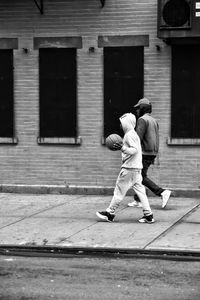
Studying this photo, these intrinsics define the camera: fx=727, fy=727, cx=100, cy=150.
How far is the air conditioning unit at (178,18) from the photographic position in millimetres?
13789

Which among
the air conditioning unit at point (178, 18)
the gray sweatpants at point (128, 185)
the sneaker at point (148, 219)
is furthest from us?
the air conditioning unit at point (178, 18)

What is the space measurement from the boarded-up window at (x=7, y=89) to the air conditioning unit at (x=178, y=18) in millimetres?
3372

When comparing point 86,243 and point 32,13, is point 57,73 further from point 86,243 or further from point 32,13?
point 86,243

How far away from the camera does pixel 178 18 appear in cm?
1388

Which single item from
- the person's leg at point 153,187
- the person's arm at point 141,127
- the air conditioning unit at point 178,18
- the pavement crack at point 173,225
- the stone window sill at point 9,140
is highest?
the air conditioning unit at point 178,18

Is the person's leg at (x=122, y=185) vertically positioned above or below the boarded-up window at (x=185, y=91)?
below

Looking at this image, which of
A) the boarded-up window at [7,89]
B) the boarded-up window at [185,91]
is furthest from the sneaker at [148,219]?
the boarded-up window at [7,89]

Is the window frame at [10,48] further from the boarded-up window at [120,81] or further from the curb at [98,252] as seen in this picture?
the curb at [98,252]

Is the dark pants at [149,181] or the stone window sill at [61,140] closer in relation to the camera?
the dark pants at [149,181]

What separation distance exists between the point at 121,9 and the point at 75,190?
12.4 ft

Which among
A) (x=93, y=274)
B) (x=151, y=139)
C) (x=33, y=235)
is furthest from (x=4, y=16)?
(x=93, y=274)

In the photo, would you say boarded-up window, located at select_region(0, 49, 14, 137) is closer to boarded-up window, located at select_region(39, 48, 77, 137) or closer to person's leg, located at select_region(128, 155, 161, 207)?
boarded-up window, located at select_region(39, 48, 77, 137)

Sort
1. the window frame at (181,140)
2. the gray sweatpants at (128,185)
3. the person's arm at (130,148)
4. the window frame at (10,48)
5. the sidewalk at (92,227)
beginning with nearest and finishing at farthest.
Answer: the sidewalk at (92,227)
the person's arm at (130,148)
the gray sweatpants at (128,185)
the window frame at (181,140)
the window frame at (10,48)

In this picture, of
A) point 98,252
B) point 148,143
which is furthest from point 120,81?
point 98,252
